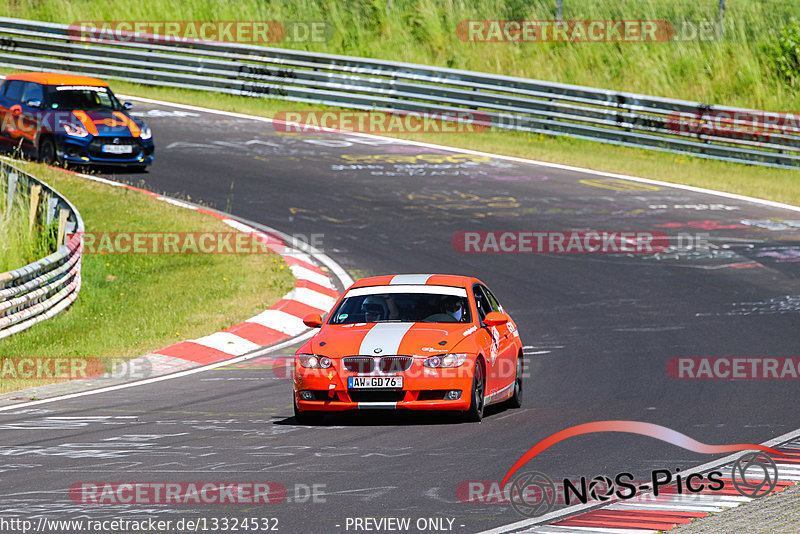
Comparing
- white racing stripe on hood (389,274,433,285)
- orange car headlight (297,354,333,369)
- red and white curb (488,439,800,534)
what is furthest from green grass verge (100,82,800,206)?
red and white curb (488,439,800,534)

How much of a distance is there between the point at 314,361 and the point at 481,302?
220 cm

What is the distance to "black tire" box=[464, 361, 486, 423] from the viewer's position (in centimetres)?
1009

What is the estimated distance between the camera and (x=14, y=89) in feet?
77.2

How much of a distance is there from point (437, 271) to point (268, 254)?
274cm

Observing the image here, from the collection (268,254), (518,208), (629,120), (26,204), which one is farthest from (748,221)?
(26,204)

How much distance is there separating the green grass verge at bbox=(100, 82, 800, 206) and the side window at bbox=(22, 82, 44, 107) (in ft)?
19.8

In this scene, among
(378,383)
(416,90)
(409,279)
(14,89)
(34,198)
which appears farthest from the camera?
(416,90)

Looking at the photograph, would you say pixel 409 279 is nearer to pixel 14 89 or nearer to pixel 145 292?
pixel 145 292

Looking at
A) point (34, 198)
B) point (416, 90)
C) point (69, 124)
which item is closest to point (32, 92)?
point (69, 124)

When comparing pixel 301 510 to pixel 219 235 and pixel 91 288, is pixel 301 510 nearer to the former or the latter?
pixel 91 288

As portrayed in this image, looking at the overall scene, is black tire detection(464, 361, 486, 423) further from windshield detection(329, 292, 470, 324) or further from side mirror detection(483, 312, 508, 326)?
windshield detection(329, 292, 470, 324)

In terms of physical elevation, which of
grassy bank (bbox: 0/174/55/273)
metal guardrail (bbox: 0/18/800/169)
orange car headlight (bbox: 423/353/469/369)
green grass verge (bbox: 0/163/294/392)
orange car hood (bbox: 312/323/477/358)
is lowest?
green grass verge (bbox: 0/163/294/392)

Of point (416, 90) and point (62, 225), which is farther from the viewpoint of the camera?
point (416, 90)

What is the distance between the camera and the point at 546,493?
24.9 feet
